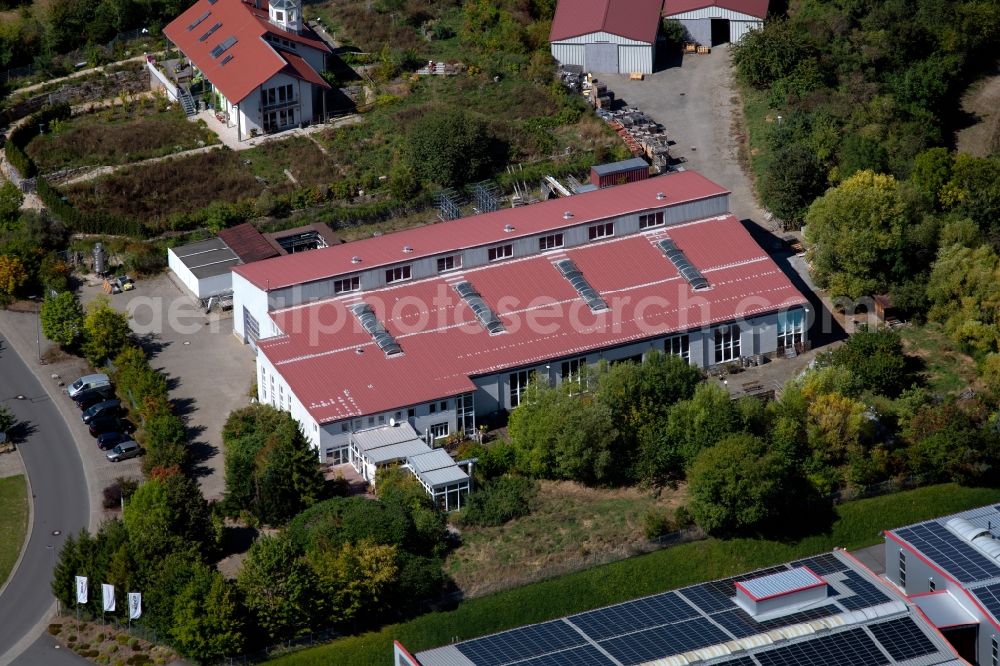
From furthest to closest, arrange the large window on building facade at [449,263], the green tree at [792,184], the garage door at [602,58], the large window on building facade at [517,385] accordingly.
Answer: the garage door at [602,58]
the green tree at [792,184]
the large window on building facade at [449,263]
the large window on building facade at [517,385]

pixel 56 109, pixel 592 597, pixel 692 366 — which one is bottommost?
pixel 592 597

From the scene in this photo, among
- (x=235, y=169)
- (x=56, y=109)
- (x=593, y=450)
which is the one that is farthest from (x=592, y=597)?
(x=56, y=109)

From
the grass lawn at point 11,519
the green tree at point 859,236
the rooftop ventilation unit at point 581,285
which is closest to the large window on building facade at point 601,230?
the rooftop ventilation unit at point 581,285

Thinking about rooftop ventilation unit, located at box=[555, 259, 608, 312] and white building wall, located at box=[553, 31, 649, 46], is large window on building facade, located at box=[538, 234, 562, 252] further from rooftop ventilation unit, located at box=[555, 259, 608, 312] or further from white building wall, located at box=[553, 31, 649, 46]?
white building wall, located at box=[553, 31, 649, 46]

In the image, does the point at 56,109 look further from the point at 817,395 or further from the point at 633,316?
the point at 817,395

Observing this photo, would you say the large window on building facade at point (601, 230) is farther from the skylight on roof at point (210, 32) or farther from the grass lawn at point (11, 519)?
the skylight on roof at point (210, 32)

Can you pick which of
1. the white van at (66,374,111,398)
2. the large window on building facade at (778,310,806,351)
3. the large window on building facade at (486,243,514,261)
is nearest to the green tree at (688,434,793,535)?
the large window on building facade at (778,310,806,351)
